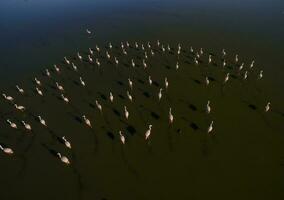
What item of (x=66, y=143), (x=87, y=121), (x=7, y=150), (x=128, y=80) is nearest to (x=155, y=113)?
(x=87, y=121)

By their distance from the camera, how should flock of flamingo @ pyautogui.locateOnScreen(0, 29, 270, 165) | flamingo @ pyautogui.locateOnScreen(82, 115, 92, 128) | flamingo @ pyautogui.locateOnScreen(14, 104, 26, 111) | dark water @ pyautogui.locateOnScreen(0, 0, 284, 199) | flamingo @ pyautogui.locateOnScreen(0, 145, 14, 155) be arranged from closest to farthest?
dark water @ pyautogui.locateOnScreen(0, 0, 284, 199) < flamingo @ pyautogui.locateOnScreen(0, 145, 14, 155) < flock of flamingo @ pyautogui.locateOnScreen(0, 29, 270, 165) < flamingo @ pyautogui.locateOnScreen(82, 115, 92, 128) < flamingo @ pyautogui.locateOnScreen(14, 104, 26, 111)

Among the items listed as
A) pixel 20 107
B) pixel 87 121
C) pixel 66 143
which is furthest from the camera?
pixel 20 107

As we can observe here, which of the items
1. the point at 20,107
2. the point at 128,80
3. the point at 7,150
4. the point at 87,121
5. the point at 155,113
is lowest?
the point at 7,150

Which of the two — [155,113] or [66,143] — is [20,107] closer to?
[66,143]

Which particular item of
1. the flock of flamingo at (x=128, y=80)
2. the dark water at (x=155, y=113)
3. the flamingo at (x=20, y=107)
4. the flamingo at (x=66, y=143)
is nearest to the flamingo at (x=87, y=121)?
the flock of flamingo at (x=128, y=80)

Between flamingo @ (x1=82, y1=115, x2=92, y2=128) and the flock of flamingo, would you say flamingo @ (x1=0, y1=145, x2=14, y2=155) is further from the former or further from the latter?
flamingo @ (x1=82, y1=115, x2=92, y2=128)

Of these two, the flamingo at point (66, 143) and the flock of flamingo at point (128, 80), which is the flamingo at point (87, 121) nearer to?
the flock of flamingo at point (128, 80)

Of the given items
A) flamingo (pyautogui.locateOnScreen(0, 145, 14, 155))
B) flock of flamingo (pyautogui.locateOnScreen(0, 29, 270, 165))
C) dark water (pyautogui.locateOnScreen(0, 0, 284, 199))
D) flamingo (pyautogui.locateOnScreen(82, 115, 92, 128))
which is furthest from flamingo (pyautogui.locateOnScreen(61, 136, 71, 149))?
flamingo (pyautogui.locateOnScreen(0, 145, 14, 155))

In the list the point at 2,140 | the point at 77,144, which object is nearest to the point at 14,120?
the point at 2,140
